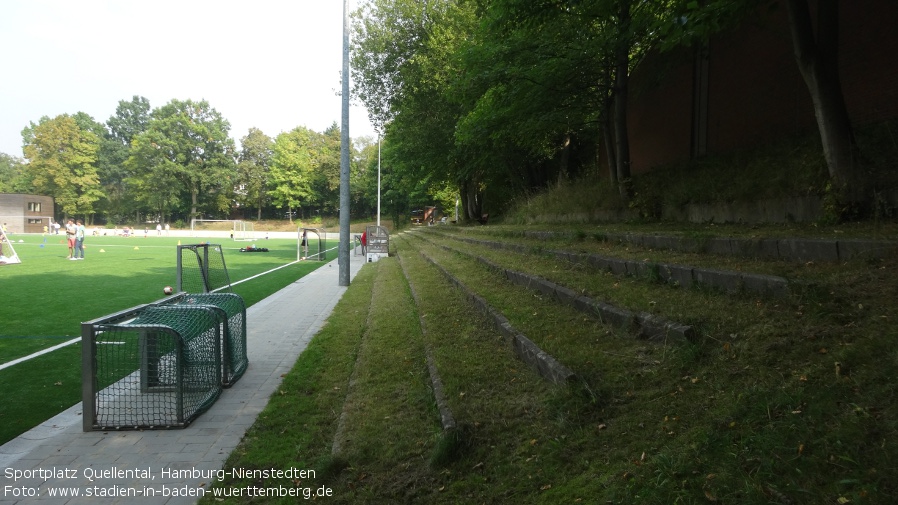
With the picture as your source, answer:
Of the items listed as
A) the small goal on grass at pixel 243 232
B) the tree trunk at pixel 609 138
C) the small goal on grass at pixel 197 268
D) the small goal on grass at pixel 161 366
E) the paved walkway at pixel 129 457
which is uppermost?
the tree trunk at pixel 609 138

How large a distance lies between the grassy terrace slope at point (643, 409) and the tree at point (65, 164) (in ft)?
284

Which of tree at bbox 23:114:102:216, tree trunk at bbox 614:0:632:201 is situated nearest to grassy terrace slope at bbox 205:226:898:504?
tree trunk at bbox 614:0:632:201

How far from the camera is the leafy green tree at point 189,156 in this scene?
7206cm

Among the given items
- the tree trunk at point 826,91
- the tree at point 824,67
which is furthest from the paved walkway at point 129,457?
the tree trunk at point 826,91

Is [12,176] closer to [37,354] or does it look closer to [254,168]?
[254,168]

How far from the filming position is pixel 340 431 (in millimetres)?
3934

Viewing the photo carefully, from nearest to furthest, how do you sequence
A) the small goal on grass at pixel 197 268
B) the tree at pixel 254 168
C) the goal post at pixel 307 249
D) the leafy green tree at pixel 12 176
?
1. the small goal on grass at pixel 197 268
2. the goal post at pixel 307 249
3. the tree at pixel 254 168
4. the leafy green tree at pixel 12 176

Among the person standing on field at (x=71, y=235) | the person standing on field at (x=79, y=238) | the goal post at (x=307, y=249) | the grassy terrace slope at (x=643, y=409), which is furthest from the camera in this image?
the goal post at (x=307, y=249)

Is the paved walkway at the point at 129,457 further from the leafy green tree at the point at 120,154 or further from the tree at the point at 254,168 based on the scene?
the leafy green tree at the point at 120,154

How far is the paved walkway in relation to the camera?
341cm

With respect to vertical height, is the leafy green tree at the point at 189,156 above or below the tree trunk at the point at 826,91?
above

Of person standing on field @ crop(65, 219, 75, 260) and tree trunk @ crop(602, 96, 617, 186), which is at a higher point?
tree trunk @ crop(602, 96, 617, 186)

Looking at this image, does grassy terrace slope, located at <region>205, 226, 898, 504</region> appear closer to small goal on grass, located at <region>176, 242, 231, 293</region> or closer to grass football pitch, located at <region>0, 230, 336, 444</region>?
grass football pitch, located at <region>0, 230, 336, 444</region>

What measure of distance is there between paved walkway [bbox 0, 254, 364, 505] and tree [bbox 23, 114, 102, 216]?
85.8 m
